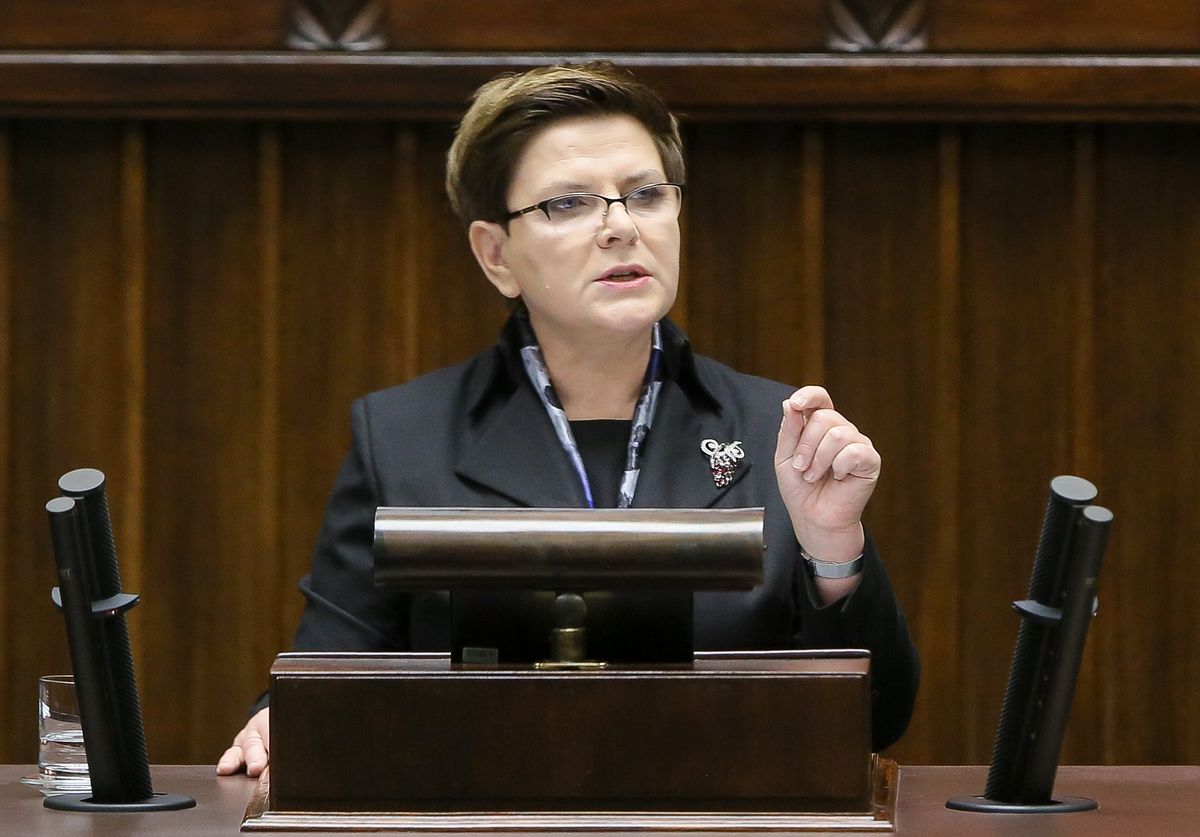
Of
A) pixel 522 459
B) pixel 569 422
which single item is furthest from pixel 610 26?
pixel 522 459

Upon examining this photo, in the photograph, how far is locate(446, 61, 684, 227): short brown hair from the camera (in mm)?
2510

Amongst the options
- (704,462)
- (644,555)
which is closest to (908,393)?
(704,462)

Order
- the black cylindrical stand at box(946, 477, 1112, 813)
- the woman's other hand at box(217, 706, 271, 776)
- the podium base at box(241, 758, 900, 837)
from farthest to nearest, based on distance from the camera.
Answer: the woman's other hand at box(217, 706, 271, 776)
the black cylindrical stand at box(946, 477, 1112, 813)
the podium base at box(241, 758, 900, 837)

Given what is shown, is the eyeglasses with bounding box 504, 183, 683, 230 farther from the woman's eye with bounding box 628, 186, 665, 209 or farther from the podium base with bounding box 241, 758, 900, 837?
the podium base with bounding box 241, 758, 900, 837

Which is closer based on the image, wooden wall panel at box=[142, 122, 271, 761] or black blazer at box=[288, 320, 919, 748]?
black blazer at box=[288, 320, 919, 748]

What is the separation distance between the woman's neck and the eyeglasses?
202mm

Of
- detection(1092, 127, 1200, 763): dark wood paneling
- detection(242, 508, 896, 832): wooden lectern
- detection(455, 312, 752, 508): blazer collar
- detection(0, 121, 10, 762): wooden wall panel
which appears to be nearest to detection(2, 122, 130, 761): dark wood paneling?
detection(0, 121, 10, 762): wooden wall panel

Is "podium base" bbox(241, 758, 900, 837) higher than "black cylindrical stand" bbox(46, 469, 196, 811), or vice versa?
"black cylindrical stand" bbox(46, 469, 196, 811)

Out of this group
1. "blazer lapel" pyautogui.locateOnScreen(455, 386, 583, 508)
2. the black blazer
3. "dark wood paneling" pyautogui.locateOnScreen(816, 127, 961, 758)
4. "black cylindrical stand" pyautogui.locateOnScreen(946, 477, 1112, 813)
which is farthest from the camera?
"dark wood paneling" pyautogui.locateOnScreen(816, 127, 961, 758)

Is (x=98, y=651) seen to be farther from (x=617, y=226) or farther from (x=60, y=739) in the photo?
(x=617, y=226)

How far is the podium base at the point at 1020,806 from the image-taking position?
1671 millimetres

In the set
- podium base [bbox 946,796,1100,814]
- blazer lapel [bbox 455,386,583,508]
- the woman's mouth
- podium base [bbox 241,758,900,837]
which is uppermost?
the woman's mouth

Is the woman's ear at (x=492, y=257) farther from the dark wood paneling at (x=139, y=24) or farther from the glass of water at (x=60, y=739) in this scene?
the glass of water at (x=60, y=739)

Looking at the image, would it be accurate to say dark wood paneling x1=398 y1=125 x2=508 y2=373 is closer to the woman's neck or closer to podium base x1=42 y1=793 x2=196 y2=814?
the woman's neck
